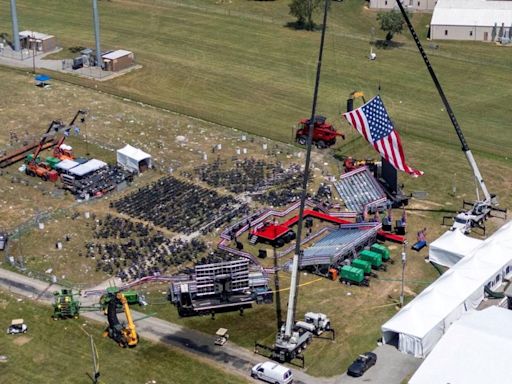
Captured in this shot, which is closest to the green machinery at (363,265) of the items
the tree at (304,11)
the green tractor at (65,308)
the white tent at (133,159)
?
the green tractor at (65,308)

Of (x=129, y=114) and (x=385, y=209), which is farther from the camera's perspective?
(x=129, y=114)

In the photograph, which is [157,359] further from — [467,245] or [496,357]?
[467,245]

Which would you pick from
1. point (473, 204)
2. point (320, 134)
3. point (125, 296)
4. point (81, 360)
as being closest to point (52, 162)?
point (125, 296)

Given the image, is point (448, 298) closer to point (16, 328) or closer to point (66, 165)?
point (16, 328)

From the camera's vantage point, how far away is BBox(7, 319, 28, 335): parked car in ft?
201

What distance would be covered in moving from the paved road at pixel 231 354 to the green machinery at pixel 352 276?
25.4ft

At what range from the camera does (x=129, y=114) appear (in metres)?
99.5

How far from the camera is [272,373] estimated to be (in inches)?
2179

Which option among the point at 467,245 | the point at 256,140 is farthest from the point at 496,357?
the point at 256,140

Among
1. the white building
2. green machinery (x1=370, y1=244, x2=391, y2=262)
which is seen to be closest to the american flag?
green machinery (x1=370, y1=244, x2=391, y2=262)

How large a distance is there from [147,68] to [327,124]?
27.8 m

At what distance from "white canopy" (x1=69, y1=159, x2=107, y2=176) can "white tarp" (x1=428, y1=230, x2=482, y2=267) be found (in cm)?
3091

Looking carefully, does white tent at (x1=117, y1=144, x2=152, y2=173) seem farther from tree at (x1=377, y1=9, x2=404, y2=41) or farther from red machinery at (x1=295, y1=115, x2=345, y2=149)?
tree at (x1=377, y1=9, x2=404, y2=41)

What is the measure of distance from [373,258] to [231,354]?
1494 cm
